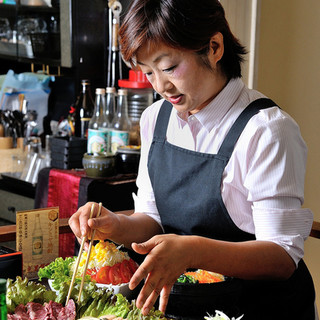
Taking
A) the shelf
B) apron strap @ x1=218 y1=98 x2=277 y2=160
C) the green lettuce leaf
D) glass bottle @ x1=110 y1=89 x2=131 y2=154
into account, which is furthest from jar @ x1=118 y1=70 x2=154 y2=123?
the green lettuce leaf

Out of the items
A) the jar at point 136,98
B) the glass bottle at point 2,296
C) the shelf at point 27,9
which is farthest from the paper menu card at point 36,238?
the shelf at point 27,9

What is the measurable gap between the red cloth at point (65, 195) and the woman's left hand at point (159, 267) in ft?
6.17

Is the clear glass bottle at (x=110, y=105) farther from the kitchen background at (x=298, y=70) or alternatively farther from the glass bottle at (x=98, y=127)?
the kitchen background at (x=298, y=70)

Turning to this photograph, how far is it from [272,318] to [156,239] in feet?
1.45

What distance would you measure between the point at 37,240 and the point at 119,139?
1.66m

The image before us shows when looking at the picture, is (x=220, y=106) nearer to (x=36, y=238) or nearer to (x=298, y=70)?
(x=36, y=238)

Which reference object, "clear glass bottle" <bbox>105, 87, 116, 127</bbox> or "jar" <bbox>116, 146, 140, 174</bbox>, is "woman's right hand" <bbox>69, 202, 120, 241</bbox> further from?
"clear glass bottle" <bbox>105, 87, 116, 127</bbox>

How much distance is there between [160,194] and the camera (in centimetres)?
177

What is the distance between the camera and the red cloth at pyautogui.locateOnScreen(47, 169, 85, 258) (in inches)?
121

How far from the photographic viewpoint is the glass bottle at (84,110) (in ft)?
11.9

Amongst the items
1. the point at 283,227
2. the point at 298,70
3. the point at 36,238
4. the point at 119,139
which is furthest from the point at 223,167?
the point at 298,70

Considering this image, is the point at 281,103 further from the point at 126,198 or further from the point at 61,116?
the point at 61,116

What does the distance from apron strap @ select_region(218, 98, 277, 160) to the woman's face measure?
0.12 meters

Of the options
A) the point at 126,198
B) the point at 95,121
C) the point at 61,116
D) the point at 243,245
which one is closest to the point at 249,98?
the point at 243,245
